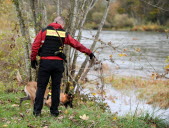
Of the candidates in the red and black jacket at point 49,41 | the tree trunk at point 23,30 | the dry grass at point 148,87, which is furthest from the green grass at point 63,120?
the dry grass at point 148,87

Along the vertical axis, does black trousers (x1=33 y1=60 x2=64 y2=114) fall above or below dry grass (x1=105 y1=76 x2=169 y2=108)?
above

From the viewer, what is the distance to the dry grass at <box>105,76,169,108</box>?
34.1ft

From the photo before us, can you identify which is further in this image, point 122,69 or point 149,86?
point 122,69

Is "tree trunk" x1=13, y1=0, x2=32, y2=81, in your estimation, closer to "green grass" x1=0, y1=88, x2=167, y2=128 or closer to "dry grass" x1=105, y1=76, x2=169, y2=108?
"green grass" x1=0, y1=88, x2=167, y2=128

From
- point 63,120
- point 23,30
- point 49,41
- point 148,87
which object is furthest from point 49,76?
point 148,87

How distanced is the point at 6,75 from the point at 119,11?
38.8m

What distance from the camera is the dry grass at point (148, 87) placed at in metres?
10.4

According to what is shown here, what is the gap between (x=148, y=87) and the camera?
12.2m

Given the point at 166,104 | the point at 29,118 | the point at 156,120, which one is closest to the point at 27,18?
the point at 29,118

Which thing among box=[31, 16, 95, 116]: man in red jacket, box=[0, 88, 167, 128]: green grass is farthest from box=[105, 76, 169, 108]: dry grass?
box=[31, 16, 95, 116]: man in red jacket

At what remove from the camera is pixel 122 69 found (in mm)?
15914

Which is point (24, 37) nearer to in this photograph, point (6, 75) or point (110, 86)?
point (6, 75)

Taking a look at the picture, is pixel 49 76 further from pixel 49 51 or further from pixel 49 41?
pixel 49 41

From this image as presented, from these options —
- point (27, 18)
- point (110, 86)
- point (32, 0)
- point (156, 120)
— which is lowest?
point (110, 86)
